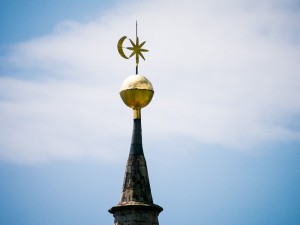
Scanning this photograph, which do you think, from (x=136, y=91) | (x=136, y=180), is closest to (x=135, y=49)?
(x=136, y=91)

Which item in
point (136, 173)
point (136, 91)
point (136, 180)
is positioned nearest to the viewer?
point (136, 180)

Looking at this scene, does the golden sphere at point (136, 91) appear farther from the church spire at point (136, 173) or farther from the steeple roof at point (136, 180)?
the steeple roof at point (136, 180)

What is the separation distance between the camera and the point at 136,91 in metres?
21.7

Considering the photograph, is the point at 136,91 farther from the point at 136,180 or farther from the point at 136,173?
the point at 136,180

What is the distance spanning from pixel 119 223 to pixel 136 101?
4.00 meters

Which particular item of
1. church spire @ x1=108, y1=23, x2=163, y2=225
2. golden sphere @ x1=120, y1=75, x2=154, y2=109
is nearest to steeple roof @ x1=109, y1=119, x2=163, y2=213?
church spire @ x1=108, y1=23, x2=163, y2=225

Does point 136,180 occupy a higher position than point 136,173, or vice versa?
point 136,173

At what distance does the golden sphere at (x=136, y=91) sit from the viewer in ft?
71.2

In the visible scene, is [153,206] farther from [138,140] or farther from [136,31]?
[136,31]

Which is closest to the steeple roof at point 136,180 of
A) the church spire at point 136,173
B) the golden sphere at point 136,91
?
the church spire at point 136,173

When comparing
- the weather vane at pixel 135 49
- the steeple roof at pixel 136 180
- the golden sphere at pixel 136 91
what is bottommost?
the steeple roof at pixel 136 180

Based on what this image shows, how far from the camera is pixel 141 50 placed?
2291cm

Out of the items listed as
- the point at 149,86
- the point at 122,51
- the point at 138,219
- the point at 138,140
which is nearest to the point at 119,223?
the point at 138,219

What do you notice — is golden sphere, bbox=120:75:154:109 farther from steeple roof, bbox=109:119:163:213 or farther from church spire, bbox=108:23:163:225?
steeple roof, bbox=109:119:163:213
